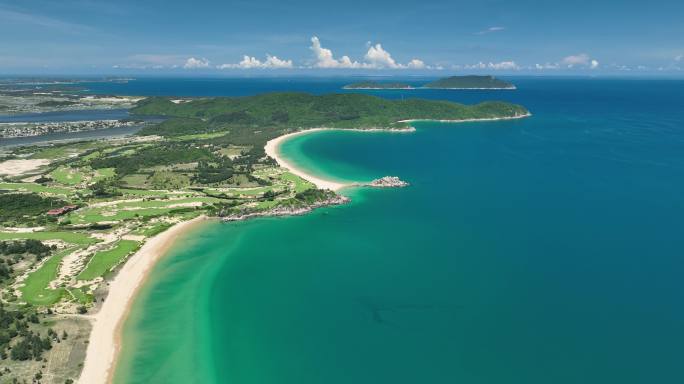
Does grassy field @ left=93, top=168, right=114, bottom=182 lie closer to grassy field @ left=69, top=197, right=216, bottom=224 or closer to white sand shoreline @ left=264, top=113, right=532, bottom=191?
grassy field @ left=69, top=197, right=216, bottom=224

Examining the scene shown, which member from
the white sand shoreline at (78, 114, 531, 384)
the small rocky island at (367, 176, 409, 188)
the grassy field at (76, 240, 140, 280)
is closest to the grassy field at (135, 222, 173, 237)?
the white sand shoreline at (78, 114, 531, 384)

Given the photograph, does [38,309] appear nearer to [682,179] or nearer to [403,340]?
[403,340]

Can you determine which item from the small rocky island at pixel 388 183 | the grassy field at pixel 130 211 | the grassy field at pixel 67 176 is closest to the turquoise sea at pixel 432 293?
the small rocky island at pixel 388 183

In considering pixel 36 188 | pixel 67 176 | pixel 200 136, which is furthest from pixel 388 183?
pixel 200 136

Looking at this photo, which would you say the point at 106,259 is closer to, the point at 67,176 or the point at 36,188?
the point at 36,188

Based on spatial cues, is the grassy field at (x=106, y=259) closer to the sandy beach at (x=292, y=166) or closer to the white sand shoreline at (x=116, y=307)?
the white sand shoreline at (x=116, y=307)

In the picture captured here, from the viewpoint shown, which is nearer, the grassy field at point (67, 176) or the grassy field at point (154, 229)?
the grassy field at point (154, 229)
